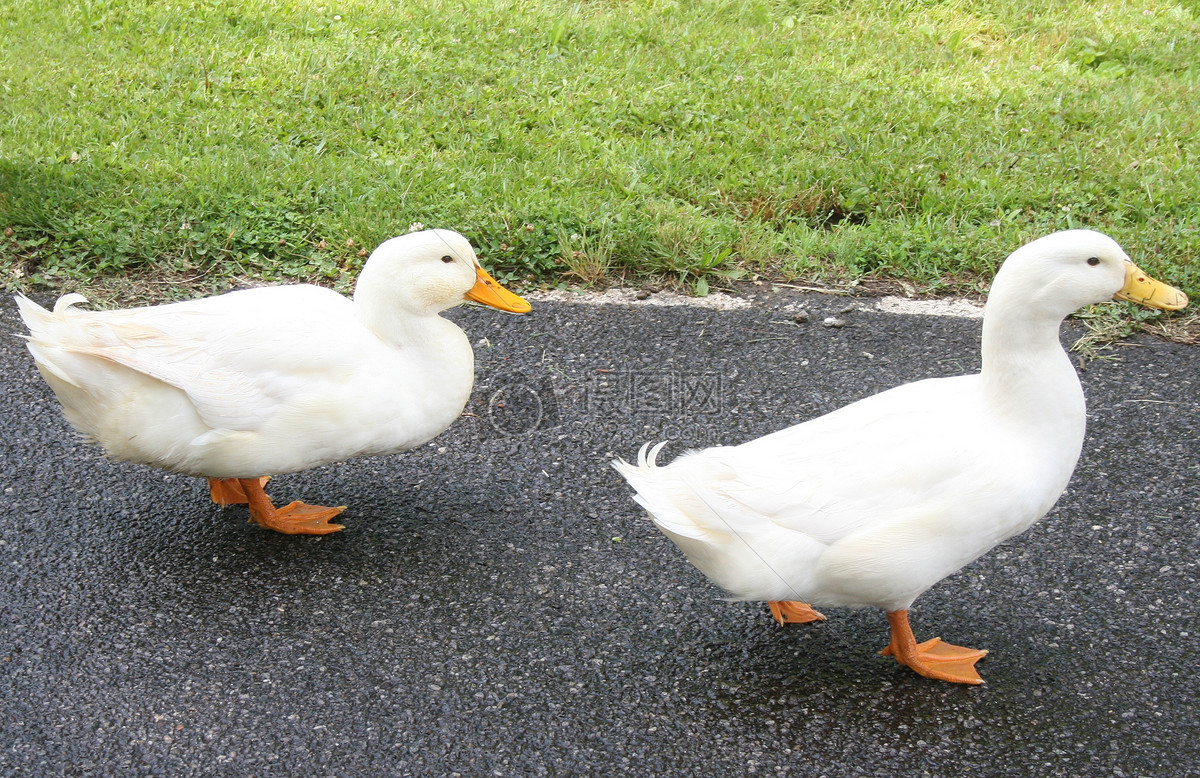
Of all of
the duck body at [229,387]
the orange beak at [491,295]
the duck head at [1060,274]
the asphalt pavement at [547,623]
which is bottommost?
the asphalt pavement at [547,623]

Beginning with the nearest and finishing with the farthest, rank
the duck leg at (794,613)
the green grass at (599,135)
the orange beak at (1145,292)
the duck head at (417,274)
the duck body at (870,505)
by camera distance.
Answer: the duck body at (870,505)
the orange beak at (1145,292)
the duck leg at (794,613)
the duck head at (417,274)
the green grass at (599,135)

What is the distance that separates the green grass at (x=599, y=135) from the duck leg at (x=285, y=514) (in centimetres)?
152

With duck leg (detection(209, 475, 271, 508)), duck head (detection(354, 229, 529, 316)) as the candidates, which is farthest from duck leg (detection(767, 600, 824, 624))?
duck leg (detection(209, 475, 271, 508))

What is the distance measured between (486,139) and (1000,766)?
13.1 feet

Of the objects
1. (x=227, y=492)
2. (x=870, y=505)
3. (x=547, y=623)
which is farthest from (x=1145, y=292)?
(x=227, y=492)

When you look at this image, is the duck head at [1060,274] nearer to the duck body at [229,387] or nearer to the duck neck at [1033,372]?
the duck neck at [1033,372]

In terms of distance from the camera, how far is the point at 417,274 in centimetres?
304

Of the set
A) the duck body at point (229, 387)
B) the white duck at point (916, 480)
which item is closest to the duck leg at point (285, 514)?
the duck body at point (229, 387)

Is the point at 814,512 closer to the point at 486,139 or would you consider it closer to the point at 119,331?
the point at 119,331

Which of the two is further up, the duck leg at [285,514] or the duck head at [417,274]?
the duck head at [417,274]

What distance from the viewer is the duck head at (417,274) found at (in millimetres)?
3033

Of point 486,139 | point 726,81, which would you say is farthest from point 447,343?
point 726,81

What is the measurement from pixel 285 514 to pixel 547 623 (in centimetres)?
94

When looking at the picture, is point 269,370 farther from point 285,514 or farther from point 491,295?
point 491,295
